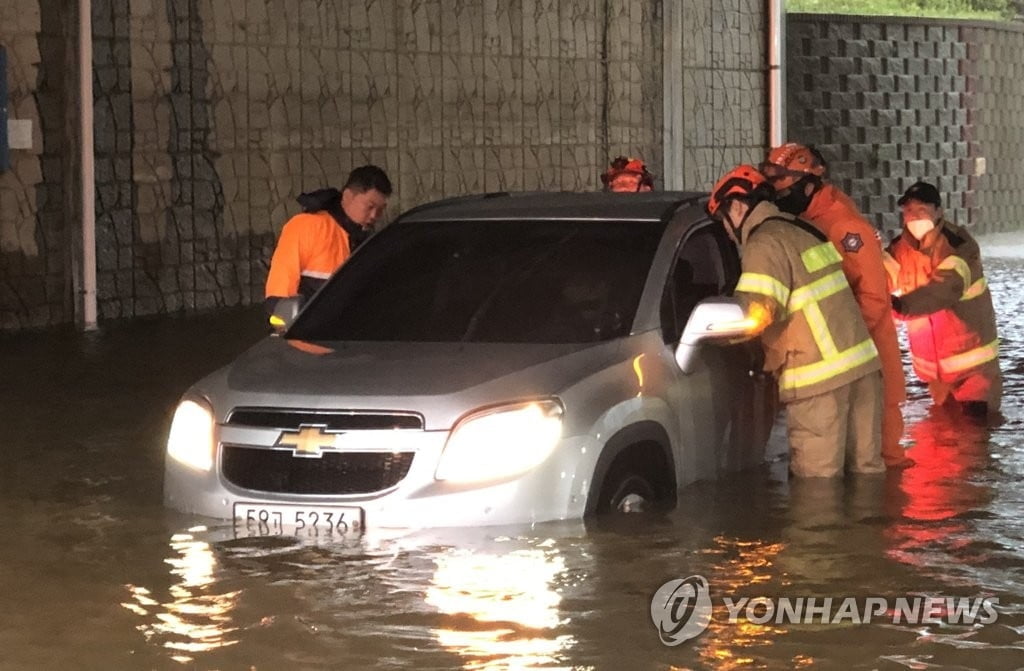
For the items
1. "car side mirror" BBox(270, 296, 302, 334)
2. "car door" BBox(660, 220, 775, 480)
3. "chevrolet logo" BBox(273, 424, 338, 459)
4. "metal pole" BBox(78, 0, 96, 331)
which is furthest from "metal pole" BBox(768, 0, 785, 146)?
"chevrolet logo" BBox(273, 424, 338, 459)

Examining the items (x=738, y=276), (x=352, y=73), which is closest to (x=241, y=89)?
(x=352, y=73)

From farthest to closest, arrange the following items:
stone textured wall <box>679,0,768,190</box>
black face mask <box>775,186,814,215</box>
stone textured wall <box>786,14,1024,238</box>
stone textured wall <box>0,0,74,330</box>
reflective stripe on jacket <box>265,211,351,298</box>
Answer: stone textured wall <box>786,14,1024,238</box>
stone textured wall <box>679,0,768,190</box>
stone textured wall <box>0,0,74,330</box>
reflective stripe on jacket <box>265,211,351,298</box>
black face mask <box>775,186,814,215</box>

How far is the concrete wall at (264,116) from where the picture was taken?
17.3 metres

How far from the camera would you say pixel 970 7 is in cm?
3919

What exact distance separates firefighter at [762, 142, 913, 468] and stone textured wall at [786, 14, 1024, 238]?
61.7 ft

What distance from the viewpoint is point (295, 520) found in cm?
742

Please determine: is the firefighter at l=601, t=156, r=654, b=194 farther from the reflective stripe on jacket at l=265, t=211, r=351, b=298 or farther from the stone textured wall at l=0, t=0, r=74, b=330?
the stone textured wall at l=0, t=0, r=74, b=330

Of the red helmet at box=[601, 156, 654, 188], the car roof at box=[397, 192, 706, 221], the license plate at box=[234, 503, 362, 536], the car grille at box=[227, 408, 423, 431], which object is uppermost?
the red helmet at box=[601, 156, 654, 188]

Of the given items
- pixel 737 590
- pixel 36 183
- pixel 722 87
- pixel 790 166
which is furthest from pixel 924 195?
pixel 722 87

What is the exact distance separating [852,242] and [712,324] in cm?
163

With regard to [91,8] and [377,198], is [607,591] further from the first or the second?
[91,8]

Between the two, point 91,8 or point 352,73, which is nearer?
point 91,8

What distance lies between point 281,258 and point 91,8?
324 inches

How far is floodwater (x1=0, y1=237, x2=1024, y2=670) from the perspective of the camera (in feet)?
21.0
